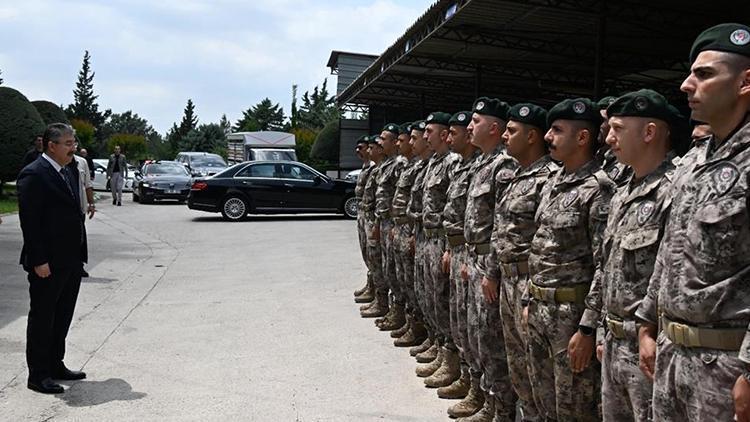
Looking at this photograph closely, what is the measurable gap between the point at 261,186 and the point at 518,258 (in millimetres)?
14244

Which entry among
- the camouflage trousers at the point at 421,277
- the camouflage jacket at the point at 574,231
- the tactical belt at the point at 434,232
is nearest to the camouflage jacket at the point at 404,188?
the camouflage trousers at the point at 421,277

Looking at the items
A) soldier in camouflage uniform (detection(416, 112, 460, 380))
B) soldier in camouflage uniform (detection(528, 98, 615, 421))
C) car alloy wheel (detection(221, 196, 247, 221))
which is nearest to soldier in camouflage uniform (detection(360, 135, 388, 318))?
soldier in camouflage uniform (detection(416, 112, 460, 380))

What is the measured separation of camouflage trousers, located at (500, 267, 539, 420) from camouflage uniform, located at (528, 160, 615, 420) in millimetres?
288

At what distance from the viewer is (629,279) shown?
262cm

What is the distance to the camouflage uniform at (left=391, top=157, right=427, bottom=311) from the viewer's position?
6215 mm

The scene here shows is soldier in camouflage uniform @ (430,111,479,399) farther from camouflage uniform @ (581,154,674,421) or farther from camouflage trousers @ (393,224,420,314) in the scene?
camouflage uniform @ (581,154,674,421)

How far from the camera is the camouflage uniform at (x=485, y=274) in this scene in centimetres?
412

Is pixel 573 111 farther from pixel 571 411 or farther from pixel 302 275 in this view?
pixel 302 275

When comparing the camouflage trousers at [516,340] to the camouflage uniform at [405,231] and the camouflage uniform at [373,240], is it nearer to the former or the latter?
the camouflage uniform at [405,231]

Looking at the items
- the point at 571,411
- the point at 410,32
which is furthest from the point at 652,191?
the point at 410,32

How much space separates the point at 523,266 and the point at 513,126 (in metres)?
0.81

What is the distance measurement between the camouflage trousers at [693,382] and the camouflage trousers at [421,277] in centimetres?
330

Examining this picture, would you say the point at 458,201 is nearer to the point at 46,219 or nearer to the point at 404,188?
the point at 404,188

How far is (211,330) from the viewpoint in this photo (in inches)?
269
